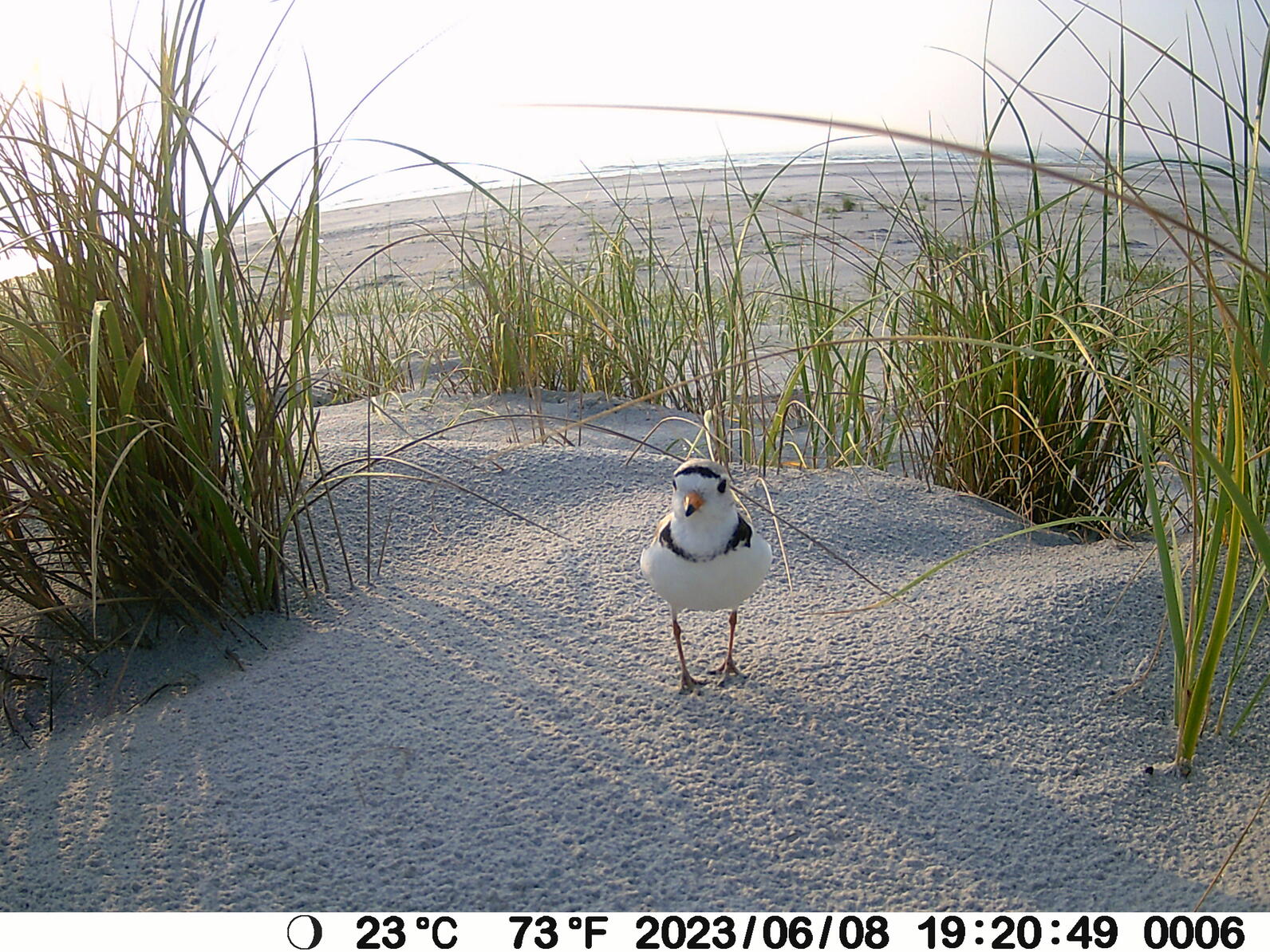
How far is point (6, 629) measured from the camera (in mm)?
2186

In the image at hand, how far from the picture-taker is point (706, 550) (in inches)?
73.1

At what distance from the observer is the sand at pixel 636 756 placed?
1538 mm

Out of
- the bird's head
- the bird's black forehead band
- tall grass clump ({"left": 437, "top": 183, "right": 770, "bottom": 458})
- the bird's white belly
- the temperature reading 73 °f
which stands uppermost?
tall grass clump ({"left": 437, "top": 183, "right": 770, "bottom": 458})

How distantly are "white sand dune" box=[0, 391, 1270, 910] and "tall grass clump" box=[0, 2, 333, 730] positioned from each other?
0.21 meters

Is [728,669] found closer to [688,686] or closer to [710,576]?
[688,686]

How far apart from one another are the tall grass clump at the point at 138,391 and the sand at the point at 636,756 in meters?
0.20

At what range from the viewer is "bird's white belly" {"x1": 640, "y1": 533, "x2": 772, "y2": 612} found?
186 centimetres

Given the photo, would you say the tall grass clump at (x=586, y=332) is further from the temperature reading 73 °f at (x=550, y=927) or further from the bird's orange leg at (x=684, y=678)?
the temperature reading 73 °f at (x=550, y=927)

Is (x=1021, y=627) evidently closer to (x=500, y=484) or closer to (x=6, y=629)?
(x=500, y=484)

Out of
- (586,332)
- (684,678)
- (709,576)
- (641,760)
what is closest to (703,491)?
(709,576)

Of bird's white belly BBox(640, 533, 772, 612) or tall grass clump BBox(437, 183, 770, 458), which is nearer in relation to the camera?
bird's white belly BBox(640, 533, 772, 612)

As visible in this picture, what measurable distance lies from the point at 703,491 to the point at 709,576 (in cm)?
16

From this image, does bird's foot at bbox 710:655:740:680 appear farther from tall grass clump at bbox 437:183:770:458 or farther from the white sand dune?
tall grass clump at bbox 437:183:770:458

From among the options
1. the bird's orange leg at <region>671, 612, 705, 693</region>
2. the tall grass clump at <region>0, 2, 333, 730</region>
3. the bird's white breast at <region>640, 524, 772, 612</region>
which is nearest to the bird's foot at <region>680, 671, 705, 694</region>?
the bird's orange leg at <region>671, 612, 705, 693</region>
